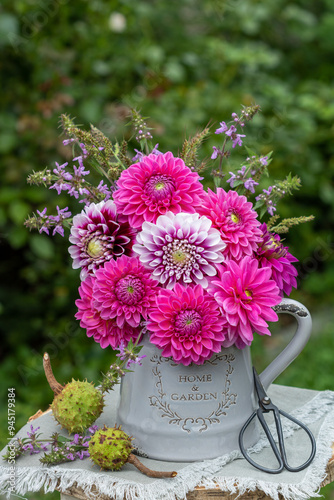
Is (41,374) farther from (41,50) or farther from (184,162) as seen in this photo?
(184,162)

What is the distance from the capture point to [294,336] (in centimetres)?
117

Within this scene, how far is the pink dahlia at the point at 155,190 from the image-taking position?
1055 mm

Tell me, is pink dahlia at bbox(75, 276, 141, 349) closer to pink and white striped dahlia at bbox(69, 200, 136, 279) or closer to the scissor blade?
pink and white striped dahlia at bbox(69, 200, 136, 279)

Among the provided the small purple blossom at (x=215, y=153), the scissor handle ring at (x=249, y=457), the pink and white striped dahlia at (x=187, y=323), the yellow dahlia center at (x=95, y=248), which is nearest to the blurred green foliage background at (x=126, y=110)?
the small purple blossom at (x=215, y=153)

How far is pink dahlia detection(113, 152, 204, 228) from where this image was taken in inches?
41.5

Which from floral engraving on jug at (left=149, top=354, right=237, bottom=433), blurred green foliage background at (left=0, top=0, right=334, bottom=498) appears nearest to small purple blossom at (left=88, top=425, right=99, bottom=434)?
floral engraving on jug at (left=149, top=354, right=237, bottom=433)

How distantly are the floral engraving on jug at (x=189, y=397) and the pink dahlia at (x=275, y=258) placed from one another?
18cm

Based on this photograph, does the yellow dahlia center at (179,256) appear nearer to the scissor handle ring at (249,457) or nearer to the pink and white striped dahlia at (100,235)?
the pink and white striped dahlia at (100,235)

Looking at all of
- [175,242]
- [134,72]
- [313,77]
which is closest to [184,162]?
[175,242]

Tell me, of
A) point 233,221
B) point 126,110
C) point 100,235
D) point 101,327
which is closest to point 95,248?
point 100,235

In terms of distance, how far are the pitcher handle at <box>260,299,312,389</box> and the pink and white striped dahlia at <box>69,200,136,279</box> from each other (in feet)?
1.07

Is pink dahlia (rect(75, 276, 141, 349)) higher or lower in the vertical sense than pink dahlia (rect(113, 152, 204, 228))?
lower

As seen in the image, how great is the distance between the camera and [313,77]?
3.70m

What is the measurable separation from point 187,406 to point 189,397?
2 centimetres
